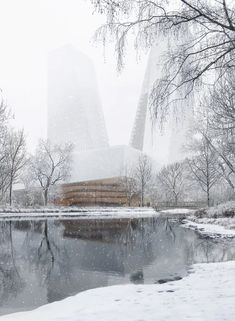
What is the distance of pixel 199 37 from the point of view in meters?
7.16

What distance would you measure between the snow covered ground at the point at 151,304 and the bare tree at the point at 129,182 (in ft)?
239

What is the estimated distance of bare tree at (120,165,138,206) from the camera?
3423 inches

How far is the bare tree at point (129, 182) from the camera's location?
86938 millimetres

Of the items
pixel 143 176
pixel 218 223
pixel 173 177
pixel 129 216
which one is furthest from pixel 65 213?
pixel 173 177

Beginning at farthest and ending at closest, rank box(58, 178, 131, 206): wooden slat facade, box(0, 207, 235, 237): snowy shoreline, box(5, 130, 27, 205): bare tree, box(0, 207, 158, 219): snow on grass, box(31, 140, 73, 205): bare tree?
box(58, 178, 131, 206): wooden slat facade → box(31, 140, 73, 205): bare tree → box(5, 130, 27, 205): bare tree → box(0, 207, 158, 219): snow on grass → box(0, 207, 235, 237): snowy shoreline

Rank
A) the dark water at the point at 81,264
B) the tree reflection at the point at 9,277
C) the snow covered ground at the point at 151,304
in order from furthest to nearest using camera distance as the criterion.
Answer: the dark water at the point at 81,264 < the tree reflection at the point at 9,277 < the snow covered ground at the point at 151,304

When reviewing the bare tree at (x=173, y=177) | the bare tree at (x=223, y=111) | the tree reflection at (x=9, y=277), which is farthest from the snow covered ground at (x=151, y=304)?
the bare tree at (x=173, y=177)

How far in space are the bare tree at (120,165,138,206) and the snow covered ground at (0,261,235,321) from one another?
72.9 m

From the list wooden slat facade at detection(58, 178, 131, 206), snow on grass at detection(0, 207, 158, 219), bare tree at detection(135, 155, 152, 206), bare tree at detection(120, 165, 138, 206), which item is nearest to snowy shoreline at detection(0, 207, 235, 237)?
snow on grass at detection(0, 207, 158, 219)

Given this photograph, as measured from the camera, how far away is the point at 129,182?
87812 mm

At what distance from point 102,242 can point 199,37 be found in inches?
503

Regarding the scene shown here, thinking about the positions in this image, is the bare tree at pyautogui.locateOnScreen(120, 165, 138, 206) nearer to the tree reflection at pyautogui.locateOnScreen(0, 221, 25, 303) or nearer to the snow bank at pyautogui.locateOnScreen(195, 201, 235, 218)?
the snow bank at pyautogui.locateOnScreen(195, 201, 235, 218)

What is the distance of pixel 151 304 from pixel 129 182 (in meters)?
81.7

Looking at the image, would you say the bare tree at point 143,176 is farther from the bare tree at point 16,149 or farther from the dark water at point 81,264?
the dark water at point 81,264
